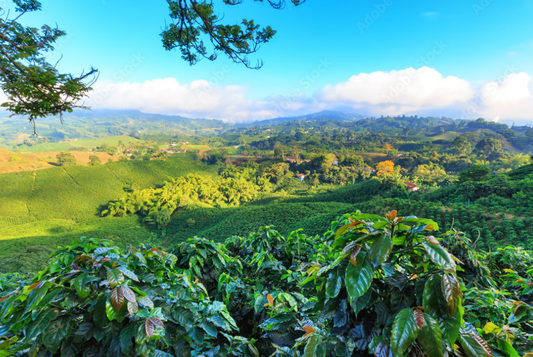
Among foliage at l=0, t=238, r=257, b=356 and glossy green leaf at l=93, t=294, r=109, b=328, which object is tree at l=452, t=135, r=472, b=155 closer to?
foliage at l=0, t=238, r=257, b=356

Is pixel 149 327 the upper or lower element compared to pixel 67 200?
upper

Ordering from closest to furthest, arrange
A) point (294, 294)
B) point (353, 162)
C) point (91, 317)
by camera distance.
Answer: point (91, 317), point (294, 294), point (353, 162)

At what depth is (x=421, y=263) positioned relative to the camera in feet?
2.72

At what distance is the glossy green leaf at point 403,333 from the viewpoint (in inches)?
24.3

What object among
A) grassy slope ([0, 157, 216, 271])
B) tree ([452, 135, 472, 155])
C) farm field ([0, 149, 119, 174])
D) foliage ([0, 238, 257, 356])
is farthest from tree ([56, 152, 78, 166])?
tree ([452, 135, 472, 155])

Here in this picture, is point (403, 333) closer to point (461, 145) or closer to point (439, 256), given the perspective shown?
point (439, 256)

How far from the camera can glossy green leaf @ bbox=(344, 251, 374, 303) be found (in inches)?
28.8

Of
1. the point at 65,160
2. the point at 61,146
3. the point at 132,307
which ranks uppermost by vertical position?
the point at 132,307

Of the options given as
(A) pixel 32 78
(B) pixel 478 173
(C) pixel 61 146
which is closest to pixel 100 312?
(A) pixel 32 78

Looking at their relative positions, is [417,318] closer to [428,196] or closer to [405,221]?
[405,221]

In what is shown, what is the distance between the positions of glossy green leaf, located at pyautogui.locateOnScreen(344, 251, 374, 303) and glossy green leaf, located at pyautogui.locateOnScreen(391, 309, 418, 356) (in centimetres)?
12

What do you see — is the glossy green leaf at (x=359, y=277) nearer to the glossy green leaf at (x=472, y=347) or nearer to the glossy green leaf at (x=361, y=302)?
the glossy green leaf at (x=361, y=302)

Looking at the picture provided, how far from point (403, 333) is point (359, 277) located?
0.59 ft

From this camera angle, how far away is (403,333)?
24.8 inches
